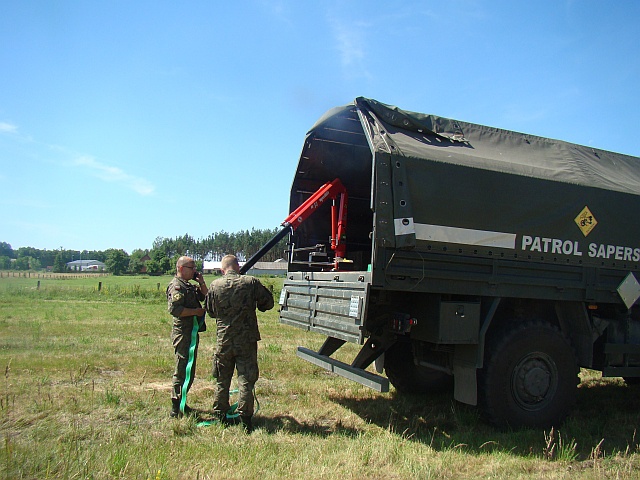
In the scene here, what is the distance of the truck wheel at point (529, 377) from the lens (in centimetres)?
505

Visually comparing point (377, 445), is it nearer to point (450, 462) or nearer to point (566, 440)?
point (450, 462)

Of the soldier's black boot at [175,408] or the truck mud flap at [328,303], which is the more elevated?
the truck mud flap at [328,303]

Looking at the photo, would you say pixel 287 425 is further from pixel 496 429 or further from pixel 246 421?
pixel 496 429

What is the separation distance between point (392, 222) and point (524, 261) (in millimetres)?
1591

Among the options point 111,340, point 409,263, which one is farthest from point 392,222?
point 111,340

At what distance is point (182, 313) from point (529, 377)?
3625mm

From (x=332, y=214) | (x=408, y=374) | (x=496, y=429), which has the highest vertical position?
(x=332, y=214)

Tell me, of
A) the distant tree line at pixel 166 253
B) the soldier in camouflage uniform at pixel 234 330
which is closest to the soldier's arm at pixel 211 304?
the soldier in camouflage uniform at pixel 234 330

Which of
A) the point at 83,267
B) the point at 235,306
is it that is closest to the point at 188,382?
the point at 235,306

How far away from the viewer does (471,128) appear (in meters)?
5.91

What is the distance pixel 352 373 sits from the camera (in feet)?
17.1

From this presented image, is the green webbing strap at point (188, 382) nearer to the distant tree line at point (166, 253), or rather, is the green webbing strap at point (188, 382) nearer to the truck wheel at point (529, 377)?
the truck wheel at point (529, 377)

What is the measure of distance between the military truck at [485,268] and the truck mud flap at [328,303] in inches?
0.8

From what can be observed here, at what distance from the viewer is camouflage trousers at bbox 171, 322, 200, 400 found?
516 cm
